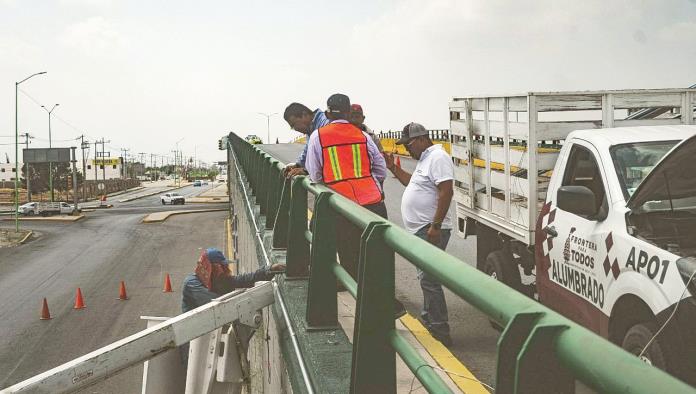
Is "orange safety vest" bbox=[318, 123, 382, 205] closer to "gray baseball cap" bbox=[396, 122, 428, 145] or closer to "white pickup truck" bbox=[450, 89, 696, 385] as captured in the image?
"gray baseball cap" bbox=[396, 122, 428, 145]

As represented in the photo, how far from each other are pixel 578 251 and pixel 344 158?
1.90 metres

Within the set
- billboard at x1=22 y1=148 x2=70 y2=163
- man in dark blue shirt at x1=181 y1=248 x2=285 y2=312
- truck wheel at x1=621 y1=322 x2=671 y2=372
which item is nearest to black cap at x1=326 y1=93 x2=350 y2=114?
truck wheel at x1=621 y1=322 x2=671 y2=372

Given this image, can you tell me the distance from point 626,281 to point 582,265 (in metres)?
0.84

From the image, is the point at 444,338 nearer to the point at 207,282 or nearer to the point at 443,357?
the point at 443,357

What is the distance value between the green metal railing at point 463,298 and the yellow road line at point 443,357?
977 mm

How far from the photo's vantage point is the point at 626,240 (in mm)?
4770

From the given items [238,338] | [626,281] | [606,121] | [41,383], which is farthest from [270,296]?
[606,121]

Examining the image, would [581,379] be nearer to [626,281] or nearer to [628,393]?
[628,393]

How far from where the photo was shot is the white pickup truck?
4219 mm

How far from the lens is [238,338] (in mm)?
7719

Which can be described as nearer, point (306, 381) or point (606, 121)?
point (306, 381)

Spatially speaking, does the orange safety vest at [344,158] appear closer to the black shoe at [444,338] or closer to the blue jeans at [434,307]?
the blue jeans at [434,307]

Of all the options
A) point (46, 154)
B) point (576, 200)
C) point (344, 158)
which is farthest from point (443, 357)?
point (46, 154)

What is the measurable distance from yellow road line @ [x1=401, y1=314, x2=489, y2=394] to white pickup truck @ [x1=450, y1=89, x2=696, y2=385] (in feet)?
2.90
